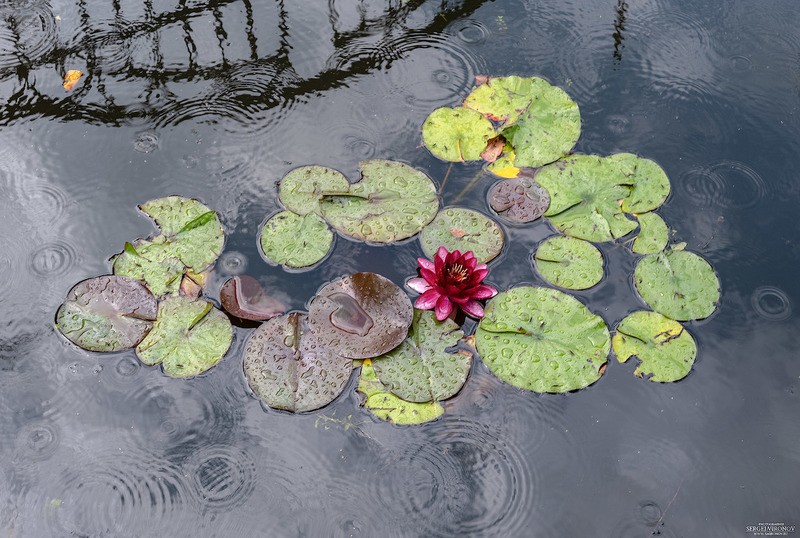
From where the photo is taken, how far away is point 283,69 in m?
4.19

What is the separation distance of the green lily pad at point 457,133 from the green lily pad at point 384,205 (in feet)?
0.78

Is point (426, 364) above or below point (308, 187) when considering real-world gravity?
below

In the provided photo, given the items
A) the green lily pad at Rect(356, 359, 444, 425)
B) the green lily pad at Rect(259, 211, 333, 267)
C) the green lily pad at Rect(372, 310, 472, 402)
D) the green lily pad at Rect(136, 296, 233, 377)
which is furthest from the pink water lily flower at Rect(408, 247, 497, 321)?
the green lily pad at Rect(136, 296, 233, 377)

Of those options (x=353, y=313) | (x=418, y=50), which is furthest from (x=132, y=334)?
(x=418, y=50)

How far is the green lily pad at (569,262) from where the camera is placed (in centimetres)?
331

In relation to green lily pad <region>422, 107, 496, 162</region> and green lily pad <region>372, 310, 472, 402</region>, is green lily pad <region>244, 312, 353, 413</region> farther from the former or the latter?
green lily pad <region>422, 107, 496, 162</region>

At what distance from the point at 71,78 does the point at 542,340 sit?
327 centimetres

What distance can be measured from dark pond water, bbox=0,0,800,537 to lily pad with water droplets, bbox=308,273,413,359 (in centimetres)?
14

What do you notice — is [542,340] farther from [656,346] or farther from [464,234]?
[464,234]

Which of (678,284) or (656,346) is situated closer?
(656,346)

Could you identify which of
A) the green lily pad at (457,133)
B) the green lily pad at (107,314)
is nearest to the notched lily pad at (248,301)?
the green lily pad at (107,314)

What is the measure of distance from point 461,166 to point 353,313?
113cm

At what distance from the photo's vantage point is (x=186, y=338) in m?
3.10

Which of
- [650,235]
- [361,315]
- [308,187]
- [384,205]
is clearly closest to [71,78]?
[308,187]
